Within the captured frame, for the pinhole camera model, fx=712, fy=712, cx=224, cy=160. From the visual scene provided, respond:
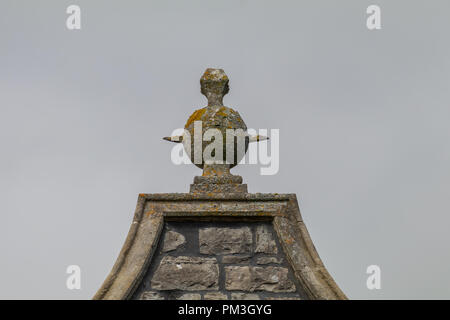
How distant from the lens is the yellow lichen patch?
6.06m

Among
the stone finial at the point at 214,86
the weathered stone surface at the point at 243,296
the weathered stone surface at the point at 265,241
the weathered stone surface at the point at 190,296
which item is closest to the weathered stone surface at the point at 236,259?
the weathered stone surface at the point at 265,241

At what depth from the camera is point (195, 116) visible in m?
6.11

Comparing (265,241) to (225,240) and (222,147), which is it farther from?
(222,147)

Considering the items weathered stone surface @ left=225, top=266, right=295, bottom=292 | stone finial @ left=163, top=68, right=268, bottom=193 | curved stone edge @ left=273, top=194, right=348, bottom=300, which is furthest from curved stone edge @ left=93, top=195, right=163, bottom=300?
curved stone edge @ left=273, top=194, right=348, bottom=300

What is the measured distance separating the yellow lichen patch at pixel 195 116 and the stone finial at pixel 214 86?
126mm

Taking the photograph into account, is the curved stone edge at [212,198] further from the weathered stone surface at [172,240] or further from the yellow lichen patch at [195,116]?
the yellow lichen patch at [195,116]

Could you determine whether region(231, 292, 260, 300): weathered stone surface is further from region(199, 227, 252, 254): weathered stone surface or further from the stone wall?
region(199, 227, 252, 254): weathered stone surface

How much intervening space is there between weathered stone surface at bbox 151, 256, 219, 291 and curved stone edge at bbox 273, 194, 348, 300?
58 cm

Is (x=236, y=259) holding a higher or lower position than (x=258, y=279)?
higher

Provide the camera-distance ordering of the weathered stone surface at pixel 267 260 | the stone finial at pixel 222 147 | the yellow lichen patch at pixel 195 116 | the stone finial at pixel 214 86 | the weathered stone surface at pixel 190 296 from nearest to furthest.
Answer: the weathered stone surface at pixel 190 296
the weathered stone surface at pixel 267 260
the stone finial at pixel 222 147
the yellow lichen patch at pixel 195 116
the stone finial at pixel 214 86

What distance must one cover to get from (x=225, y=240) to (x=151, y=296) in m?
0.73

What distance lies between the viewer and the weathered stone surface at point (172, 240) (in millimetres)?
5473

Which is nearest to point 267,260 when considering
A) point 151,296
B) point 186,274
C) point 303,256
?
point 303,256
